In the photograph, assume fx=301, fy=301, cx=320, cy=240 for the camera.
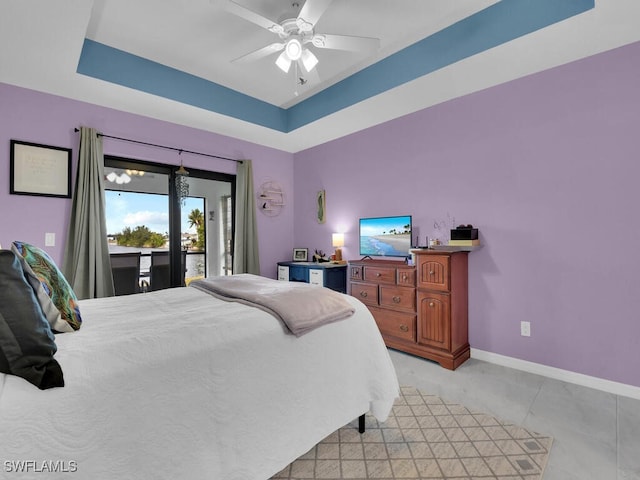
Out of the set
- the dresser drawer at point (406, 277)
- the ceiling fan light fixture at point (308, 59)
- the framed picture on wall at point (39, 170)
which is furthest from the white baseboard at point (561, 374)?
the framed picture on wall at point (39, 170)

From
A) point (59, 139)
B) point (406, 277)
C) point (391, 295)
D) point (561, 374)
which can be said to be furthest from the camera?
point (391, 295)

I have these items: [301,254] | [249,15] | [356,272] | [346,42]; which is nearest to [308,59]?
[346,42]

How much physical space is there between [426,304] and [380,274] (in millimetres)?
584

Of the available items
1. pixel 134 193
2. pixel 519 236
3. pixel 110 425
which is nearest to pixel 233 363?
pixel 110 425

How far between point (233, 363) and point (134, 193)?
3163mm

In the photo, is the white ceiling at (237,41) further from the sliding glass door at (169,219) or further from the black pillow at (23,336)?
the black pillow at (23,336)

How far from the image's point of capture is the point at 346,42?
7.25ft

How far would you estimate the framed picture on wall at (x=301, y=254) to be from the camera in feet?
15.1

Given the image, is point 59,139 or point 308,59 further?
point 59,139

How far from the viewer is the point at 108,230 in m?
3.33

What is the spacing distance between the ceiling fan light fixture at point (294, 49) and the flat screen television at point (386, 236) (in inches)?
79.5

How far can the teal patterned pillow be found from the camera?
4.08 ft

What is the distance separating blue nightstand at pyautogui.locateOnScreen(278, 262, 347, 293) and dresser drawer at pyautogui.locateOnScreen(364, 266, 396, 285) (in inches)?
24.7
